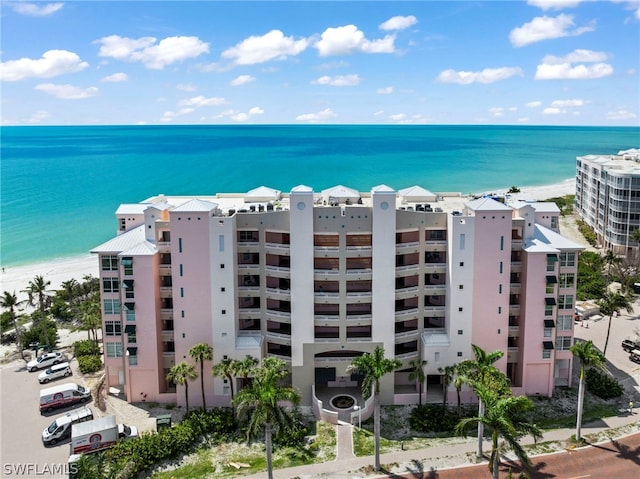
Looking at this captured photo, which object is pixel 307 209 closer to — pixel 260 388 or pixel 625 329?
pixel 260 388

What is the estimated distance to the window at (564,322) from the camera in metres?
55.3

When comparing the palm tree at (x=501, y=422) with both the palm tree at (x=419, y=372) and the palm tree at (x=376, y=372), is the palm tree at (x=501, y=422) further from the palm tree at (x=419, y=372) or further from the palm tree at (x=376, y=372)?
the palm tree at (x=419, y=372)

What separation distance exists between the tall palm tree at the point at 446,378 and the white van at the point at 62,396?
36.5 m

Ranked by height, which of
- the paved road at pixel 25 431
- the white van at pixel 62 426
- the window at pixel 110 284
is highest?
the window at pixel 110 284

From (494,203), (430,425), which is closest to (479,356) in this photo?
(430,425)

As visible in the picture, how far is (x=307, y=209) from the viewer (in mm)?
52875

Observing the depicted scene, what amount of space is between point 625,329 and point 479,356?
36314mm

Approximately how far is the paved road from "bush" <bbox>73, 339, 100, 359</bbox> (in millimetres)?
4156

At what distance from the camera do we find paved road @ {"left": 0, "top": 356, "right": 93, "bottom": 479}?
44684mm

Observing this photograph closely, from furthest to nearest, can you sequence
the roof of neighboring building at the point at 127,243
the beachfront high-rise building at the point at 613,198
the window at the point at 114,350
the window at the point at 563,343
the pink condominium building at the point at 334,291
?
the beachfront high-rise building at the point at 613,198 < the window at the point at 114,350 < the window at the point at 563,343 < the roof of neighboring building at the point at 127,243 < the pink condominium building at the point at 334,291

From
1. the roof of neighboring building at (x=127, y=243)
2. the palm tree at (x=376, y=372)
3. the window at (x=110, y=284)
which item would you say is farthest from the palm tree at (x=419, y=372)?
the window at (x=110, y=284)

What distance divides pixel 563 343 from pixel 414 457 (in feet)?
70.8

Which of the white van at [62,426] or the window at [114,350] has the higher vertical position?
the window at [114,350]

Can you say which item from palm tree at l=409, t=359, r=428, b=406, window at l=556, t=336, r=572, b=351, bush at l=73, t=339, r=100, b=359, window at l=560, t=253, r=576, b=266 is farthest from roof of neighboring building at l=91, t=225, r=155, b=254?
window at l=556, t=336, r=572, b=351
